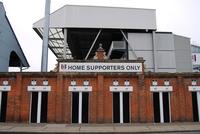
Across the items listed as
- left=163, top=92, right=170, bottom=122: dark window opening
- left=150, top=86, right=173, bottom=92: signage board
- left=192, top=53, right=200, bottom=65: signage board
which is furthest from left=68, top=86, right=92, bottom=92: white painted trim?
left=192, top=53, right=200, bottom=65: signage board

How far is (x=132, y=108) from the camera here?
20859 mm

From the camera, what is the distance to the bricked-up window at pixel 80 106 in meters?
20.6

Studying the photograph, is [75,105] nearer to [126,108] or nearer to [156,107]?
[126,108]

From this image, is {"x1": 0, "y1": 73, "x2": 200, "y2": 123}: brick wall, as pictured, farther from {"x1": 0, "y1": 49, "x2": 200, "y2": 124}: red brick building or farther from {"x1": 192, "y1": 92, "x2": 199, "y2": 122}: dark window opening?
{"x1": 192, "y1": 92, "x2": 199, "y2": 122}: dark window opening

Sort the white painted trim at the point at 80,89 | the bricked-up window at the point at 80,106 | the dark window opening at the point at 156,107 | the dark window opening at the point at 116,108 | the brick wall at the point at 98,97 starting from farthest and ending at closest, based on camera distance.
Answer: the dark window opening at the point at 156,107 → the white painted trim at the point at 80,89 → the dark window opening at the point at 116,108 → the bricked-up window at the point at 80,106 → the brick wall at the point at 98,97

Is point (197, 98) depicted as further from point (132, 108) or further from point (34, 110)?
point (34, 110)

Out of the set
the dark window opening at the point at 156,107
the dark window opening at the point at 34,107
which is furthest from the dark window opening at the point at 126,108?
the dark window opening at the point at 34,107

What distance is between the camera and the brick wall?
2047 centimetres

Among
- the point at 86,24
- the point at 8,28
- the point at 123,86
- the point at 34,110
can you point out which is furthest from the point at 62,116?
the point at 86,24

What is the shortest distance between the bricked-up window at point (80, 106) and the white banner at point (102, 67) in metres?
2.03

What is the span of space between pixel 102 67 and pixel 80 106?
141 inches

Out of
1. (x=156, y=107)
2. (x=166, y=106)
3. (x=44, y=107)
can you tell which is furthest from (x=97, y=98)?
(x=166, y=106)

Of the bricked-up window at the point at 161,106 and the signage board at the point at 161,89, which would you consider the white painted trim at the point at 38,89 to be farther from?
the bricked-up window at the point at 161,106

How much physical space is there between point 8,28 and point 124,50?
16.0m
